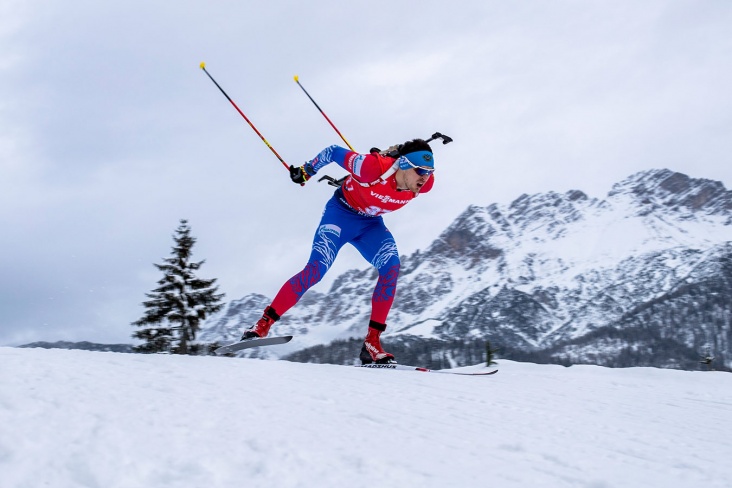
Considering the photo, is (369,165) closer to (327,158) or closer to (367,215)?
(327,158)

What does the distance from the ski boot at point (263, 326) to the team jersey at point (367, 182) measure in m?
1.32

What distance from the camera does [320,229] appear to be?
6.40 metres

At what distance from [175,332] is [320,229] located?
1725cm

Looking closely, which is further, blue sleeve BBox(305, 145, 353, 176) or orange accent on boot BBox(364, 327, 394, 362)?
orange accent on boot BBox(364, 327, 394, 362)

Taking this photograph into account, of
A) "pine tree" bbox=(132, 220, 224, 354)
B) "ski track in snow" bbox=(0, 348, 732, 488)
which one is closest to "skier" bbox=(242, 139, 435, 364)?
"ski track in snow" bbox=(0, 348, 732, 488)

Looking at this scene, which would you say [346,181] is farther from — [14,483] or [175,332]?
[175,332]

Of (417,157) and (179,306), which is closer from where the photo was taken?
(417,157)

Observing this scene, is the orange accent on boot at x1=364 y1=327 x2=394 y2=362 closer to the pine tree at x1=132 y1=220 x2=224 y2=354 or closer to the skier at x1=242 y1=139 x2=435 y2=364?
the skier at x1=242 y1=139 x2=435 y2=364

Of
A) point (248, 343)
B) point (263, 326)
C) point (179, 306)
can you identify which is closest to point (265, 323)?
point (263, 326)

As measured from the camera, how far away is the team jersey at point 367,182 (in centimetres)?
597

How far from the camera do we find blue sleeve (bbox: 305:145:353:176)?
613cm

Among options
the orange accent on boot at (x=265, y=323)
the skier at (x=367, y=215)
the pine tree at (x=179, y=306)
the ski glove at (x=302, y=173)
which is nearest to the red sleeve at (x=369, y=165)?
the skier at (x=367, y=215)

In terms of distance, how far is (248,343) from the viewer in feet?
18.8

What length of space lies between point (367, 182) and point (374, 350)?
69.5 inches
